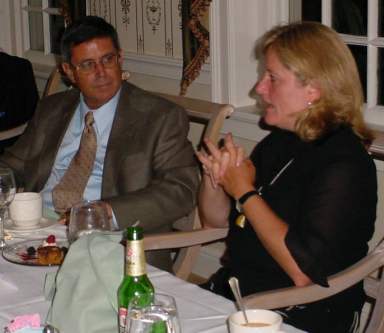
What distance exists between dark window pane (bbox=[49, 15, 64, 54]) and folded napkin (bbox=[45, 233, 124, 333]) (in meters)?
3.41

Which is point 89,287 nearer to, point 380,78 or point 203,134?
point 203,134

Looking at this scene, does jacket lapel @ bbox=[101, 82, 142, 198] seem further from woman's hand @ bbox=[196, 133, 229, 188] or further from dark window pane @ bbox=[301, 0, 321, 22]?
dark window pane @ bbox=[301, 0, 321, 22]

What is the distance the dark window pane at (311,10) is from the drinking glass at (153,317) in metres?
2.12

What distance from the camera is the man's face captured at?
116 inches

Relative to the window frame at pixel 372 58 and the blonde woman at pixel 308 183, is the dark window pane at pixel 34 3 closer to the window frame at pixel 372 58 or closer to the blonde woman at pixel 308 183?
the window frame at pixel 372 58

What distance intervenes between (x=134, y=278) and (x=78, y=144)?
1471mm

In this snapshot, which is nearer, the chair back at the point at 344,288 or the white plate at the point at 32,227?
the chair back at the point at 344,288

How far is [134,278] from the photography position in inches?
65.1

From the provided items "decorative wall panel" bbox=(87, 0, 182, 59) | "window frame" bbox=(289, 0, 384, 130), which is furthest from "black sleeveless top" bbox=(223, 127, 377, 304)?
"decorative wall panel" bbox=(87, 0, 182, 59)

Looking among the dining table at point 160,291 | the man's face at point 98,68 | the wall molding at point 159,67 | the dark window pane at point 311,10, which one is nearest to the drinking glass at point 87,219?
the dining table at point 160,291

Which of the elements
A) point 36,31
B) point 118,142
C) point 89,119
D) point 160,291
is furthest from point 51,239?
point 36,31

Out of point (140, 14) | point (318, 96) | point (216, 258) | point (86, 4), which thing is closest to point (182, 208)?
point (318, 96)

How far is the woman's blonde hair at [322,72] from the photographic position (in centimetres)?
225

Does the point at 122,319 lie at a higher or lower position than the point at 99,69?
lower
